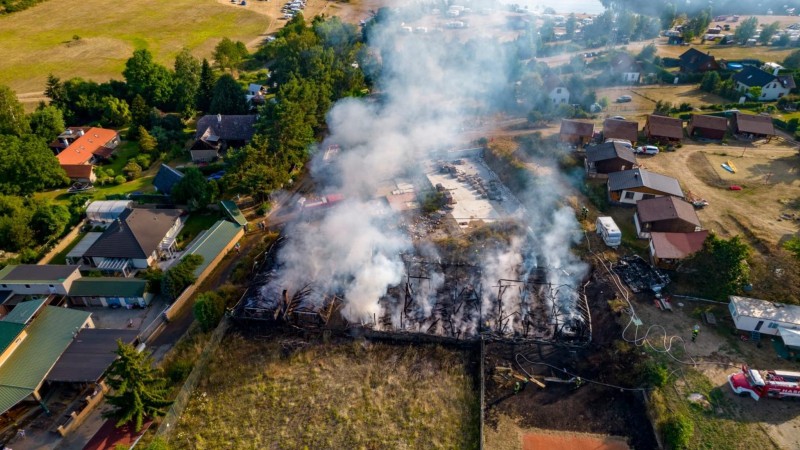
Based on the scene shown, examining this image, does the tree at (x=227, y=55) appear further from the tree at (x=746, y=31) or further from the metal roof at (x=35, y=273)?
the tree at (x=746, y=31)

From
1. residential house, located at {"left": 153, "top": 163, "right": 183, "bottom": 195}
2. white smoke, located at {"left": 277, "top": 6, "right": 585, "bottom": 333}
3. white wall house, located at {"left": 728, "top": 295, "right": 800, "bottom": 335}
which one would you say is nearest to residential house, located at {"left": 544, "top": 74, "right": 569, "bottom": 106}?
white smoke, located at {"left": 277, "top": 6, "right": 585, "bottom": 333}

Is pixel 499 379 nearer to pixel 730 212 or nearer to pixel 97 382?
pixel 97 382

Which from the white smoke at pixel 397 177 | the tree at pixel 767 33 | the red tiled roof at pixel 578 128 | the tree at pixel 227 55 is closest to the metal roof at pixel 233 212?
the white smoke at pixel 397 177

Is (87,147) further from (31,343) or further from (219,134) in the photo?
(31,343)

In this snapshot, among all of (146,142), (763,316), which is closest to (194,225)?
(146,142)

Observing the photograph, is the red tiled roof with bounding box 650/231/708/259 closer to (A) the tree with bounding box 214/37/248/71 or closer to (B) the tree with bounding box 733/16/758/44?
(A) the tree with bounding box 214/37/248/71
